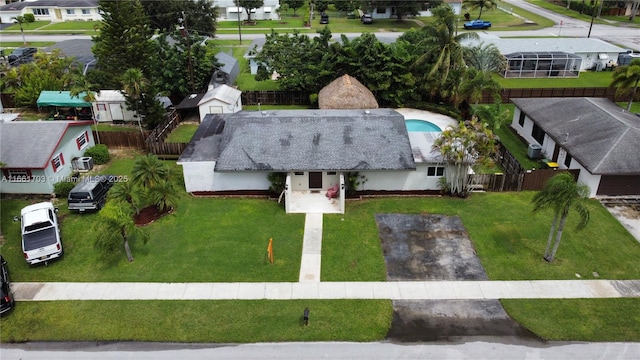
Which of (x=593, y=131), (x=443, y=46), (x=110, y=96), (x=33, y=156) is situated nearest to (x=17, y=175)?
(x=33, y=156)

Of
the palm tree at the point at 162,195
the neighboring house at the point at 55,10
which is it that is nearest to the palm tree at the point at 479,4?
the neighboring house at the point at 55,10

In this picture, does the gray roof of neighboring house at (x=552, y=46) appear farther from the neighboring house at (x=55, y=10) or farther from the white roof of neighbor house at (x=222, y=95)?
the neighboring house at (x=55, y=10)

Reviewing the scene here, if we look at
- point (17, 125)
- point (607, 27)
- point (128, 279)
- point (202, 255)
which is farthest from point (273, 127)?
point (607, 27)

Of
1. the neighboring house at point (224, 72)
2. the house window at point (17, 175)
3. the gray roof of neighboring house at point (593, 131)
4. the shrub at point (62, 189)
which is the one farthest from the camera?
the neighboring house at point (224, 72)

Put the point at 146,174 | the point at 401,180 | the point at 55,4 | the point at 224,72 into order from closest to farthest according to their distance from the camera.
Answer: the point at 146,174 → the point at 401,180 → the point at 224,72 → the point at 55,4

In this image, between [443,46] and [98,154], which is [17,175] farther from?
[443,46]

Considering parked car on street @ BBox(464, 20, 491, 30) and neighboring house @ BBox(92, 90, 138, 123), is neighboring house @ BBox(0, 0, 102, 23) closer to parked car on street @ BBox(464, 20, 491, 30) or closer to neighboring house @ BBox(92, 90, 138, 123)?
neighboring house @ BBox(92, 90, 138, 123)
